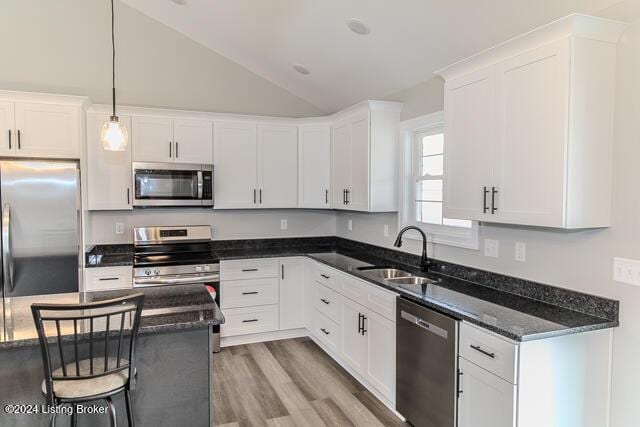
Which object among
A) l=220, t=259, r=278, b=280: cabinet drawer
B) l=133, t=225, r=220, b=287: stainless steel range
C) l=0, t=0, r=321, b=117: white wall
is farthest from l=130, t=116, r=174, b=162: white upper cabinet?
l=220, t=259, r=278, b=280: cabinet drawer

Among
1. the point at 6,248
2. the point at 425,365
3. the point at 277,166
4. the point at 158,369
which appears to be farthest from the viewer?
the point at 277,166

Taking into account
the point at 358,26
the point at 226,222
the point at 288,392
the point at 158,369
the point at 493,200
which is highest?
the point at 358,26

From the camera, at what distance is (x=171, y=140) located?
4.30 metres

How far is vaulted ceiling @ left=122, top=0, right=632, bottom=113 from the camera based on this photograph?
8.25ft

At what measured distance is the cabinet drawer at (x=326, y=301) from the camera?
3838 mm

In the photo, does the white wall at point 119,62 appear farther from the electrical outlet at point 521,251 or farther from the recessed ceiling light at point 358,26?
the electrical outlet at point 521,251

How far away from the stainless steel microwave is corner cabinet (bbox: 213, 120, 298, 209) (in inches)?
6.2

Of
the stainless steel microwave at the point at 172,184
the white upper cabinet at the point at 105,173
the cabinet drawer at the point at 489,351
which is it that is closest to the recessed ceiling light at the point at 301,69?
the stainless steel microwave at the point at 172,184

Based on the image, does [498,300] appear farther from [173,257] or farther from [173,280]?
[173,257]

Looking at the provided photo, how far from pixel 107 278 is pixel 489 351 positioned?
3.28 m

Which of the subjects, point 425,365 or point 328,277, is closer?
point 425,365

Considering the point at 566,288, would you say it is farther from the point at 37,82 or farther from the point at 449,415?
the point at 37,82

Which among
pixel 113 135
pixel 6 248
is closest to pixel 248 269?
pixel 6 248

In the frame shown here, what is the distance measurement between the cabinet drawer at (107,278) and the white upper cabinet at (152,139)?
1.07 metres
